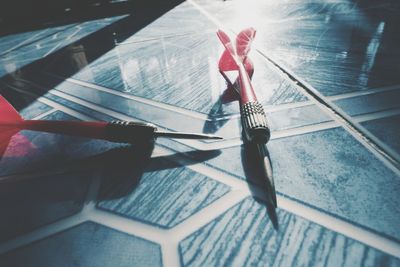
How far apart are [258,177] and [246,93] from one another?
0.20m

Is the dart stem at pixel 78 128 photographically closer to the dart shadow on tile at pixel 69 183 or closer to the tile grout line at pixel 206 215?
the dart shadow on tile at pixel 69 183

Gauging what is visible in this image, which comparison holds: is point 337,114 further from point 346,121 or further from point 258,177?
point 258,177

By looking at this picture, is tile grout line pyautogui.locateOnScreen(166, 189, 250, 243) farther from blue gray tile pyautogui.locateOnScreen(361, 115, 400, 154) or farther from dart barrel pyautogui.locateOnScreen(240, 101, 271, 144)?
blue gray tile pyautogui.locateOnScreen(361, 115, 400, 154)

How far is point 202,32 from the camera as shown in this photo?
1270mm

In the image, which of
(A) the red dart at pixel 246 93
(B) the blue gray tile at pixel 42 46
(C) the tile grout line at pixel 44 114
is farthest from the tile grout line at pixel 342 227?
(B) the blue gray tile at pixel 42 46

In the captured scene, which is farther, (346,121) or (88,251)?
(346,121)

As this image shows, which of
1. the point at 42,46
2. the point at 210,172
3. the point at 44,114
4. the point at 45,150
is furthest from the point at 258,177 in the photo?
the point at 42,46

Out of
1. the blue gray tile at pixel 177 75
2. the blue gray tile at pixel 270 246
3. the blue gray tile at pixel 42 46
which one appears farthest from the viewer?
the blue gray tile at pixel 42 46

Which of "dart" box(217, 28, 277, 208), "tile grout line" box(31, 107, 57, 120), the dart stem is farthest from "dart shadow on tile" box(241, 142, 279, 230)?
"tile grout line" box(31, 107, 57, 120)

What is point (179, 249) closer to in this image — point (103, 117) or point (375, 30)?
point (103, 117)

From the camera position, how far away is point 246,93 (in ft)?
1.72

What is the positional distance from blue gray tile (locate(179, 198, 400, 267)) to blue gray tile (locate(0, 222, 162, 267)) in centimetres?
5

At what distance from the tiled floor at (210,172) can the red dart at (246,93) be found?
0.05 meters

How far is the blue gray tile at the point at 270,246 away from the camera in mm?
286
